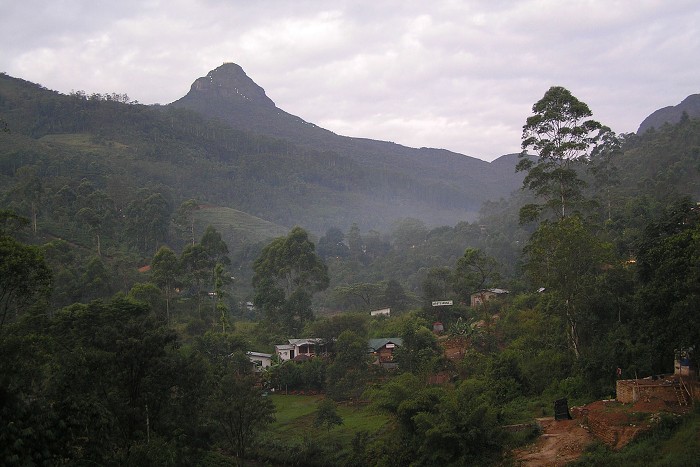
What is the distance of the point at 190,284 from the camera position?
133ft

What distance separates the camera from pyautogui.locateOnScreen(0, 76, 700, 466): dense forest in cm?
1547

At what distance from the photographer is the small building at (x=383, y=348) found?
33625mm

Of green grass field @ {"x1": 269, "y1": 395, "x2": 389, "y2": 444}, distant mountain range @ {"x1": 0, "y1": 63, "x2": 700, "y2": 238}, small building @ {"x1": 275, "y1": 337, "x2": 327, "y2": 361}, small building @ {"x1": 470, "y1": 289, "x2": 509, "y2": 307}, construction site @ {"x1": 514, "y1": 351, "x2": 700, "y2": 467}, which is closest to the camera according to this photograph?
construction site @ {"x1": 514, "y1": 351, "x2": 700, "y2": 467}

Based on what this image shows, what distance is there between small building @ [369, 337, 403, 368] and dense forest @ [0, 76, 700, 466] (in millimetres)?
1025

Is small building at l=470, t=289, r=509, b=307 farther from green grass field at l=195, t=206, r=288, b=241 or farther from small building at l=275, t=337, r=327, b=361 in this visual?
green grass field at l=195, t=206, r=288, b=241

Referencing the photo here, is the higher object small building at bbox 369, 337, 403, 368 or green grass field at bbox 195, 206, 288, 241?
green grass field at bbox 195, 206, 288, 241

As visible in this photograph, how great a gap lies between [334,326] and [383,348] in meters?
2.96

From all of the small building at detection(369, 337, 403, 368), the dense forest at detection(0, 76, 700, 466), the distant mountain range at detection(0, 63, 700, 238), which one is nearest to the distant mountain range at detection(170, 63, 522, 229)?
the distant mountain range at detection(0, 63, 700, 238)

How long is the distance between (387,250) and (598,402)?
65348 millimetres

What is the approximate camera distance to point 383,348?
3462cm

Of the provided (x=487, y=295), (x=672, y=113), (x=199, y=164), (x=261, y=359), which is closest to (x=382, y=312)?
(x=487, y=295)

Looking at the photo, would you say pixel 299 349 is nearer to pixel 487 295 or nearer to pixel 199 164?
pixel 487 295

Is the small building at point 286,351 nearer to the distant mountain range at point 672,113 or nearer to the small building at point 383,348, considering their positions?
the small building at point 383,348

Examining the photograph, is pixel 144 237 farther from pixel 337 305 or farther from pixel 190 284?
pixel 337 305
